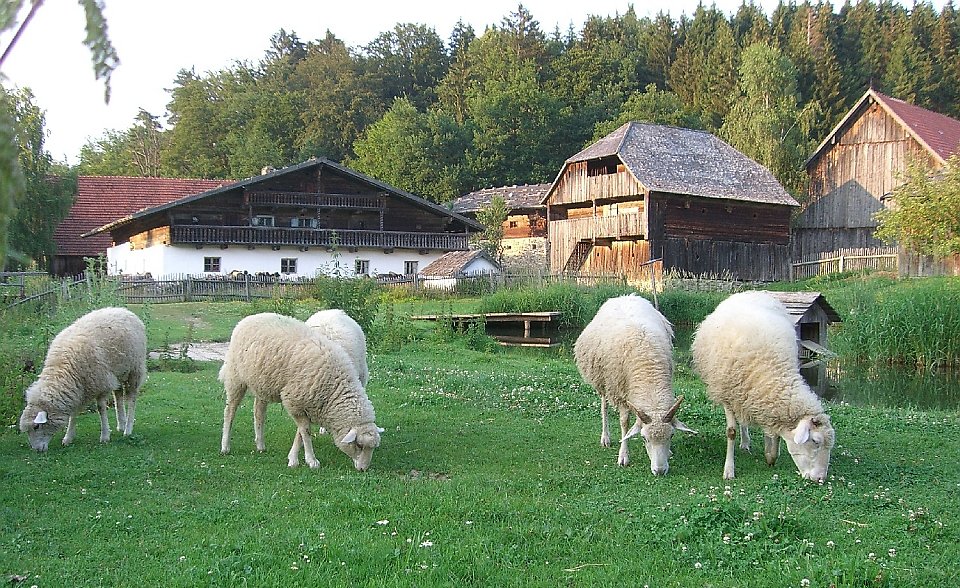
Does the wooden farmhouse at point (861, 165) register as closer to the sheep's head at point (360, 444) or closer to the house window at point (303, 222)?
the house window at point (303, 222)

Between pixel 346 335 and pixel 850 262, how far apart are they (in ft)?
117

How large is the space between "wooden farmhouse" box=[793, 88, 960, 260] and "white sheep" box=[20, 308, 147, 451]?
1566 inches

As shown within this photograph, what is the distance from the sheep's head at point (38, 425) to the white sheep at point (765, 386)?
725cm

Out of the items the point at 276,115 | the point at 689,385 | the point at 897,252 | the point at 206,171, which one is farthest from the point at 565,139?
the point at 689,385

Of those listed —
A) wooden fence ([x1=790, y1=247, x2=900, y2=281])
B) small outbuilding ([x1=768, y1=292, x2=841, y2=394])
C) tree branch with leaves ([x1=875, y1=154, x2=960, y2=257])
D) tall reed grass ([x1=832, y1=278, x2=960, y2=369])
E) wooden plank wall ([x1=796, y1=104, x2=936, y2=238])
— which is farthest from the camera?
wooden plank wall ([x1=796, y1=104, x2=936, y2=238])

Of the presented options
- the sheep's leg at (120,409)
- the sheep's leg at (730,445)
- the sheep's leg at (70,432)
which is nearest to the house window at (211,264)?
the sheep's leg at (120,409)

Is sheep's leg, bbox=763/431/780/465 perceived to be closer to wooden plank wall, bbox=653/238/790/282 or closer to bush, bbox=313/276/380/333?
bush, bbox=313/276/380/333

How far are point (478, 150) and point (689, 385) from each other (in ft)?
183

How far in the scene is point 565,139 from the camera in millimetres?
71125

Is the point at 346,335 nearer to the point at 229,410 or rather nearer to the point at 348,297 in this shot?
the point at 229,410

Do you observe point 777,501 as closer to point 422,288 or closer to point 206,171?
point 422,288

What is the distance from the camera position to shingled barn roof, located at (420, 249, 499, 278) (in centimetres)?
3794

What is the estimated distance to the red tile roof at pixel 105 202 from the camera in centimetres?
4525

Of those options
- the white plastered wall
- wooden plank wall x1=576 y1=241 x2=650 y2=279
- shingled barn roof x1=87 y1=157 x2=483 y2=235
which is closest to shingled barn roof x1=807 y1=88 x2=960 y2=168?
wooden plank wall x1=576 y1=241 x2=650 y2=279
